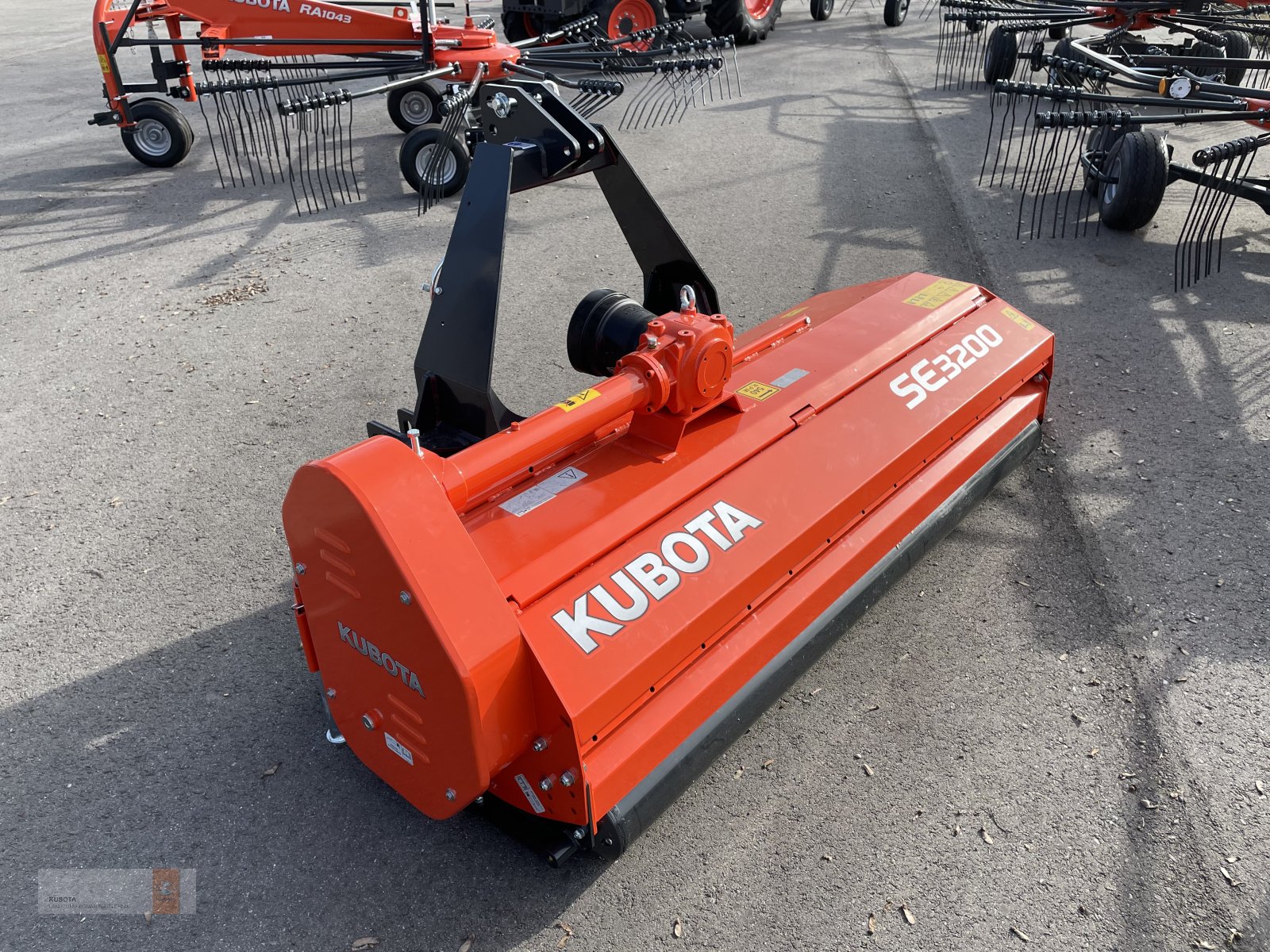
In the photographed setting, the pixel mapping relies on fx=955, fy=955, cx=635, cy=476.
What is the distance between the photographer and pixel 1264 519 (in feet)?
11.6

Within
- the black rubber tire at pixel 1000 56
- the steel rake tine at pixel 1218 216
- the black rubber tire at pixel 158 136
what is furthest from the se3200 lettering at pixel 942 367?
the black rubber tire at pixel 1000 56

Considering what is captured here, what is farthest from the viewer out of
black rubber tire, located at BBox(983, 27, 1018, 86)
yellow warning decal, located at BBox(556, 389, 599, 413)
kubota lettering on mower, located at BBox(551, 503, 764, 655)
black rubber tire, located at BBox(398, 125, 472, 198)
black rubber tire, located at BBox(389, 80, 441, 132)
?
black rubber tire, located at BBox(983, 27, 1018, 86)

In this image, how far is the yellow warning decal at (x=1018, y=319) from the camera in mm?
3662

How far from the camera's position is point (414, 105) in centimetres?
821

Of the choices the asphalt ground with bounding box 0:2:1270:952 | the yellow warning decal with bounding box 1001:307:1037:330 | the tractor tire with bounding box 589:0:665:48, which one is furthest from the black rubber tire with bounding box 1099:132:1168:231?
the tractor tire with bounding box 589:0:665:48

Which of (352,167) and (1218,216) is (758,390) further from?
(352,167)

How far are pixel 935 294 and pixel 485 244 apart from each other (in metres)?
1.81

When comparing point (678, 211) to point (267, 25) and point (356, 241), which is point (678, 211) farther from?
point (267, 25)

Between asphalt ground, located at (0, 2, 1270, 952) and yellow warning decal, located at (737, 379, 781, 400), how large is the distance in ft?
2.73

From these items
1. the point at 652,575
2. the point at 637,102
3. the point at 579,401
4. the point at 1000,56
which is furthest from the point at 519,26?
the point at 652,575

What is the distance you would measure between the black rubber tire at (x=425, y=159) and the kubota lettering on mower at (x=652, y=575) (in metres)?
4.62

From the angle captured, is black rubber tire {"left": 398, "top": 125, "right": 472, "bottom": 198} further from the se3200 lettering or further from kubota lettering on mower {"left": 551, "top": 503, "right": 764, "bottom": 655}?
kubota lettering on mower {"left": 551, "top": 503, "right": 764, "bottom": 655}

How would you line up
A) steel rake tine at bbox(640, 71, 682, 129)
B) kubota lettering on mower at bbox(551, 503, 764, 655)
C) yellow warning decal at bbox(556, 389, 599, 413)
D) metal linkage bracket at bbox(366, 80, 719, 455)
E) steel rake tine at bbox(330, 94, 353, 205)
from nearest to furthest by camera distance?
kubota lettering on mower at bbox(551, 503, 764, 655)
yellow warning decal at bbox(556, 389, 599, 413)
metal linkage bracket at bbox(366, 80, 719, 455)
steel rake tine at bbox(330, 94, 353, 205)
steel rake tine at bbox(640, 71, 682, 129)

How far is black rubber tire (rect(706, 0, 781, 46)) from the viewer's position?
11.4 m
